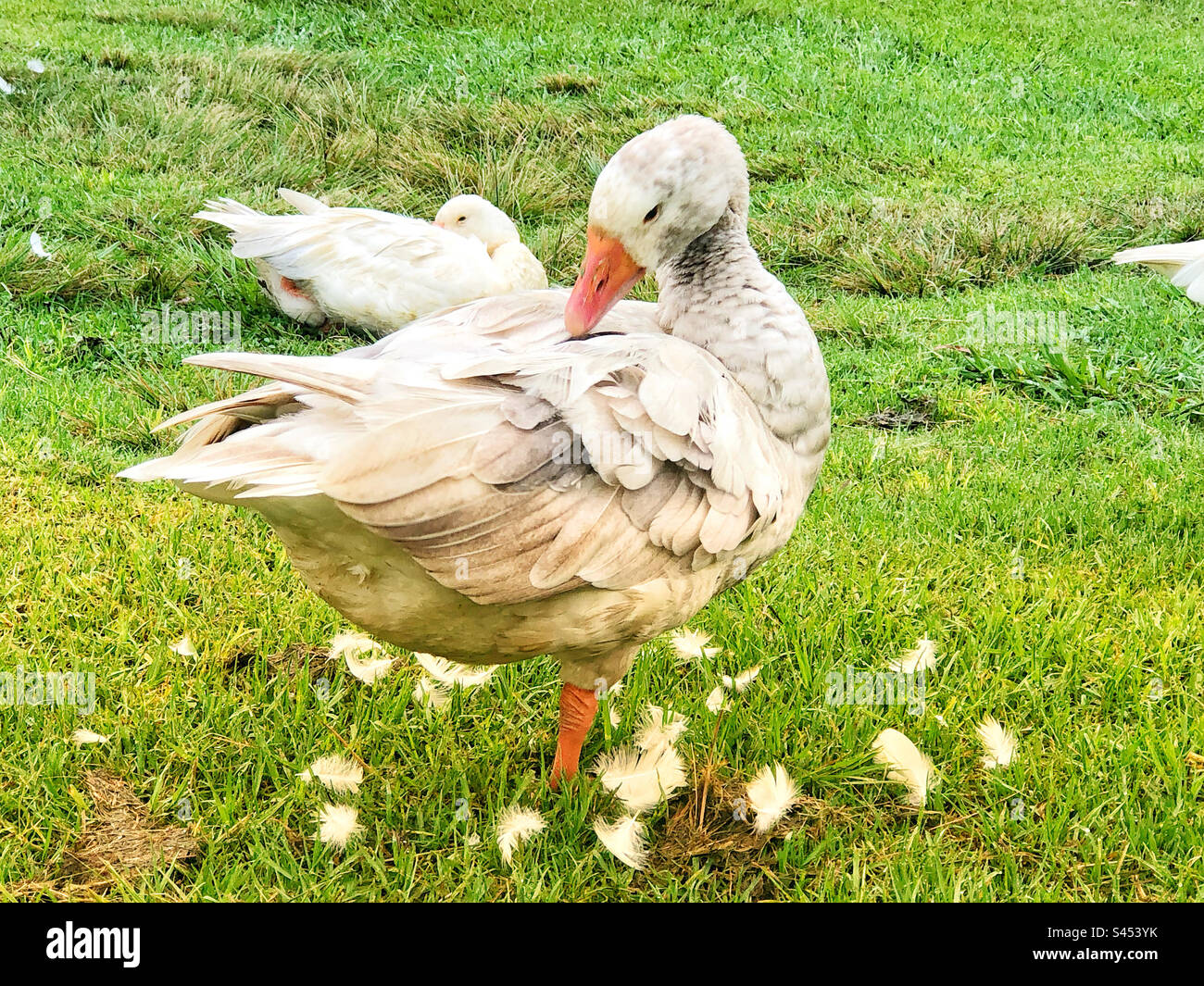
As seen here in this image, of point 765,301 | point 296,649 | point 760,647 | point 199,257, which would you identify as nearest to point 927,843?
point 760,647

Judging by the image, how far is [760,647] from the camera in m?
3.55

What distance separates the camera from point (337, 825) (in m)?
2.80

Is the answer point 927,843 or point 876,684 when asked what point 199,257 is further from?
point 927,843

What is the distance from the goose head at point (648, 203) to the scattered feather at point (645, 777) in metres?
1.17

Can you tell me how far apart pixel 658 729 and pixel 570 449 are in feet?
3.84

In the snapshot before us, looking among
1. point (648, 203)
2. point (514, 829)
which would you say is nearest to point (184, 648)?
point (514, 829)

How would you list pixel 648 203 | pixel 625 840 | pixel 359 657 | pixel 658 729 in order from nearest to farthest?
pixel 648 203 < pixel 625 840 < pixel 658 729 < pixel 359 657

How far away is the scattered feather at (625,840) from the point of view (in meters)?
2.74

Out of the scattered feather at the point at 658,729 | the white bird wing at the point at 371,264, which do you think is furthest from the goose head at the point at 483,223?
the scattered feather at the point at 658,729

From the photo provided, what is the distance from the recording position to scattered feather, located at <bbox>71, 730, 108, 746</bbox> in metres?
3.02

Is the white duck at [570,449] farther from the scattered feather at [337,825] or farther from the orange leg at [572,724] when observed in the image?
the scattered feather at [337,825]

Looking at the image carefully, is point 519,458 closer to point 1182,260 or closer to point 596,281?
point 596,281

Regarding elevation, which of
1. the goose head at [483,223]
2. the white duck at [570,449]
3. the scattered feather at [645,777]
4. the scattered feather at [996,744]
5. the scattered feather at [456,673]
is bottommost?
the scattered feather at [456,673]

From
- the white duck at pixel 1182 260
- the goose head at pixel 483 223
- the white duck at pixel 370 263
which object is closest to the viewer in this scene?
the white duck at pixel 1182 260
